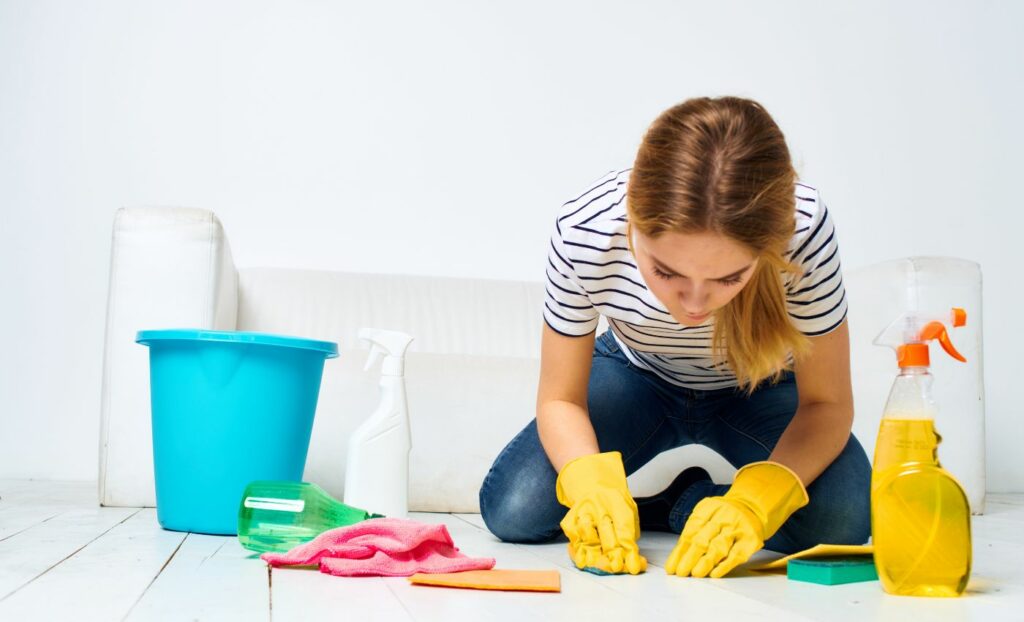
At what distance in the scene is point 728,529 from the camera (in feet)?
3.42

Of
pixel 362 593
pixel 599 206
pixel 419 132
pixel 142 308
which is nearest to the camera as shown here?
pixel 362 593

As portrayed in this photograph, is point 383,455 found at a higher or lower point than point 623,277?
lower

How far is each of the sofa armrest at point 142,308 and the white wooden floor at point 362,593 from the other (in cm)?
33

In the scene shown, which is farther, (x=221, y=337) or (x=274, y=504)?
(x=221, y=337)

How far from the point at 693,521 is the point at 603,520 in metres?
0.10

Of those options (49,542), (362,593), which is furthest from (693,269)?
(49,542)

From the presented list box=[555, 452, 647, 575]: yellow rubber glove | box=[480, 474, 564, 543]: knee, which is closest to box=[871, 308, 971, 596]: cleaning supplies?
box=[555, 452, 647, 575]: yellow rubber glove

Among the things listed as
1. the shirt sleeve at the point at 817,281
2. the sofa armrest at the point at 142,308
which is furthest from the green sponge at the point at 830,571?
the sofa armrest at the point at 142,308

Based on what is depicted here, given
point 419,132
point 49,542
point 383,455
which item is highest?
point 419,132

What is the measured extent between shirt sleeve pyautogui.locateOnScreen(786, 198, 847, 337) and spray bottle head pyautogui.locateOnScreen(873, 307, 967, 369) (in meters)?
0.13

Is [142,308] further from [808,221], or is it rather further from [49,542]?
[808,221]

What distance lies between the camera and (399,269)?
216 centimetres

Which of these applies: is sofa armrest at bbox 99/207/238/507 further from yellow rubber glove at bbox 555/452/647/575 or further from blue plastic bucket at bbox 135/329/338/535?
yellow rubber glove at bbox 555/452/647/575

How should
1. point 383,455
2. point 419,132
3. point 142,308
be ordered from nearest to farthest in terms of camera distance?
point 383,455, point 142,308, point 419,132
